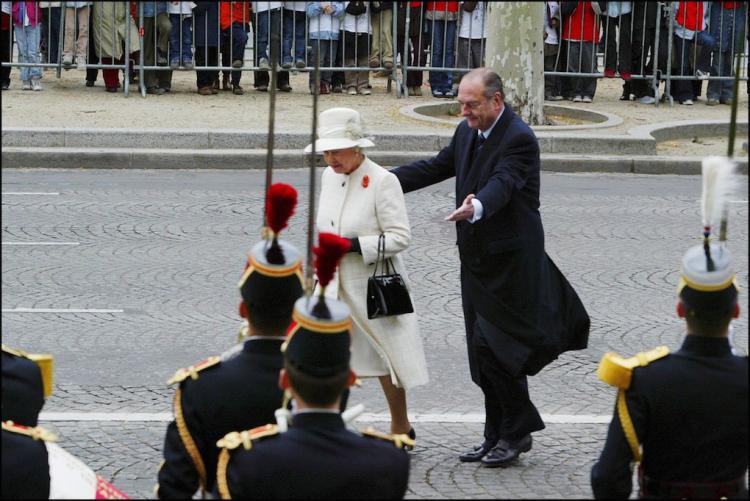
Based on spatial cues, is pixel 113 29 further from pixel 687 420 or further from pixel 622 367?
pixel 687 420

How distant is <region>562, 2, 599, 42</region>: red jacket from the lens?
19.1 m

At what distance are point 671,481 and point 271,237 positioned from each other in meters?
1.43

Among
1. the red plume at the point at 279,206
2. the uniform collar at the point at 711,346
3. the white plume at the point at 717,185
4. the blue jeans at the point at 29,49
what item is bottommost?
the uniform collar at the point at 711,346

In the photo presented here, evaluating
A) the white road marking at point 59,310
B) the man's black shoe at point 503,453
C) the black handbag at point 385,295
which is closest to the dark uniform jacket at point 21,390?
the black handbag at point 385,295

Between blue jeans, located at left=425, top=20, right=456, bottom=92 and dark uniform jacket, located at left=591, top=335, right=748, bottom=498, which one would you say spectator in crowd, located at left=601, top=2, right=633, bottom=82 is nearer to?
blue jeans, located at left=425, top=20, right=456, bottom=92

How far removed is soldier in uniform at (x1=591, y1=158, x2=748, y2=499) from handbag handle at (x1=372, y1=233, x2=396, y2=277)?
2311 mm

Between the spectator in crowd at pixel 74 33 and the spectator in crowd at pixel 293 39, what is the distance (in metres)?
2.65

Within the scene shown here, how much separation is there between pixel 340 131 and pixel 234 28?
1272cm

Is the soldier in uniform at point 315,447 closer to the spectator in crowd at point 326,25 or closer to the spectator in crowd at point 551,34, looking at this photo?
the spectator in crowd at point 326,25

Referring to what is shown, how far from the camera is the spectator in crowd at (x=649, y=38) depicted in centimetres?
1898

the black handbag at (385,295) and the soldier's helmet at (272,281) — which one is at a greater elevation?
the soldier's helmet at (272,281)

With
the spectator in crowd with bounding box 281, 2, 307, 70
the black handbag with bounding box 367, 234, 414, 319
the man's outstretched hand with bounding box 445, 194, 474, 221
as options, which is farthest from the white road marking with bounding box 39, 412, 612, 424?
the spectator in crowd with bounding box 281, 2, 307, 70

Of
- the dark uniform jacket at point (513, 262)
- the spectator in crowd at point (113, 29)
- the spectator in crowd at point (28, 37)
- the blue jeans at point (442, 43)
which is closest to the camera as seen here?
the dark uniform jacket at point (513, 262)

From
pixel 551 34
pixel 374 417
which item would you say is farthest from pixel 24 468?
pixel 551 34
